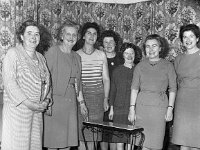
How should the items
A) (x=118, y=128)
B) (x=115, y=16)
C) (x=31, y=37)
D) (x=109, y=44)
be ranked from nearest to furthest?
1. (x=31, y=37)
2. (x=118, y=128)
3. (x=109, y=44)
4. (x=115, y=16)

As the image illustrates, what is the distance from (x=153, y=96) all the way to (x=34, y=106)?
1149 mm

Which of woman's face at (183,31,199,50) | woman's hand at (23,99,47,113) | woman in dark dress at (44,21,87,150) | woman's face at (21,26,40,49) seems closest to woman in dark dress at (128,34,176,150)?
woman's face at (183,31,199,50)

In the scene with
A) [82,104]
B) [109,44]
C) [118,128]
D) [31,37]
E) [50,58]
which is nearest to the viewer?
[31,37]

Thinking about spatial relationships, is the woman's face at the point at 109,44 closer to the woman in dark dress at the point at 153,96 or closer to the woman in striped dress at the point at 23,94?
the woman in dark dress at the point at 153,96

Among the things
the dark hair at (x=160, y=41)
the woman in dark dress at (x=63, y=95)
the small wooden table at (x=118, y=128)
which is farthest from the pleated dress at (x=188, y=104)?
the woman in dark dress at (x=63, y=95)

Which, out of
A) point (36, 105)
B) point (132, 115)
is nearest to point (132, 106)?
point (132, 115)

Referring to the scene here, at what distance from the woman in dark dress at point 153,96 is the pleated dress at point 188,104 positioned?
0.35 feet

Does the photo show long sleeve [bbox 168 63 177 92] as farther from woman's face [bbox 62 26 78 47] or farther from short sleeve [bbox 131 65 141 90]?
woman's face [bbox 62 26 78 47]

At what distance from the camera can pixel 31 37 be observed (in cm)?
285

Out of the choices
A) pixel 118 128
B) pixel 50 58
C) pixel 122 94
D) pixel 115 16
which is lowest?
pixel 118 128

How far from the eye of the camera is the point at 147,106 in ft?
10.6

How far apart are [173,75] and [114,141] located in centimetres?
99

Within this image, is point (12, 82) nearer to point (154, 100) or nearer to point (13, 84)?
point (13, 84)

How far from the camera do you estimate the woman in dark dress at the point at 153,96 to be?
10.5 feet
